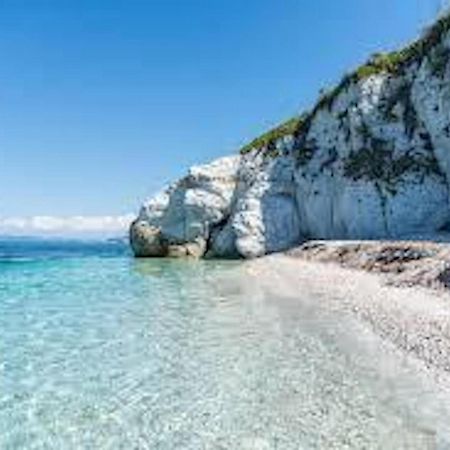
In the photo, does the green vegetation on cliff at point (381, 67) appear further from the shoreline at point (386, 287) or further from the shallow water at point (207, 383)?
the shallow water at point (207, 383)

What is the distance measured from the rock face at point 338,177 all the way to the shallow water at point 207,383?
2417cm

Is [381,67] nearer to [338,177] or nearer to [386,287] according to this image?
[338,177]

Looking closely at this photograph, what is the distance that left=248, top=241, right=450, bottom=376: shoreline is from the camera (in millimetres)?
17750

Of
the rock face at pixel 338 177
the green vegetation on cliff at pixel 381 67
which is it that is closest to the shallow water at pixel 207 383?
the rock face at pixel 338 177

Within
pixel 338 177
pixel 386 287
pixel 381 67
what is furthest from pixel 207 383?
pixel 381 67

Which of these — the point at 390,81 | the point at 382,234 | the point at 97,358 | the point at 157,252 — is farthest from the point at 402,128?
the point at 97,358

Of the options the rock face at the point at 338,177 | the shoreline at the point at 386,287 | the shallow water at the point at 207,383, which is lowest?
the shallow water at the point at 207,383

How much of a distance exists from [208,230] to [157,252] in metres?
6.17

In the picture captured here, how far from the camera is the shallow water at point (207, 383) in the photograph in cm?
1194

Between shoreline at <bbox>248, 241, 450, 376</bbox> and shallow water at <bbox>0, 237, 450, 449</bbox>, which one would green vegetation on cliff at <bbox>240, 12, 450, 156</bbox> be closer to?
shoreline at <bbox>248, 241, 450, 376</bbox>

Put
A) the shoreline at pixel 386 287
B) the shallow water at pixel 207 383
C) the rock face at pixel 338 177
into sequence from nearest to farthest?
the shallow water at pixel 207 383, the shoreline at pixel 386 287, the rock face at pixel 338 177

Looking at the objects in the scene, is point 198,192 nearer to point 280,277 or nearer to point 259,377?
point 280,277

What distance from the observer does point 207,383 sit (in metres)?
15.6

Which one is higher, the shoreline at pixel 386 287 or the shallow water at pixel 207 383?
the shoreline at pixel 386 287
